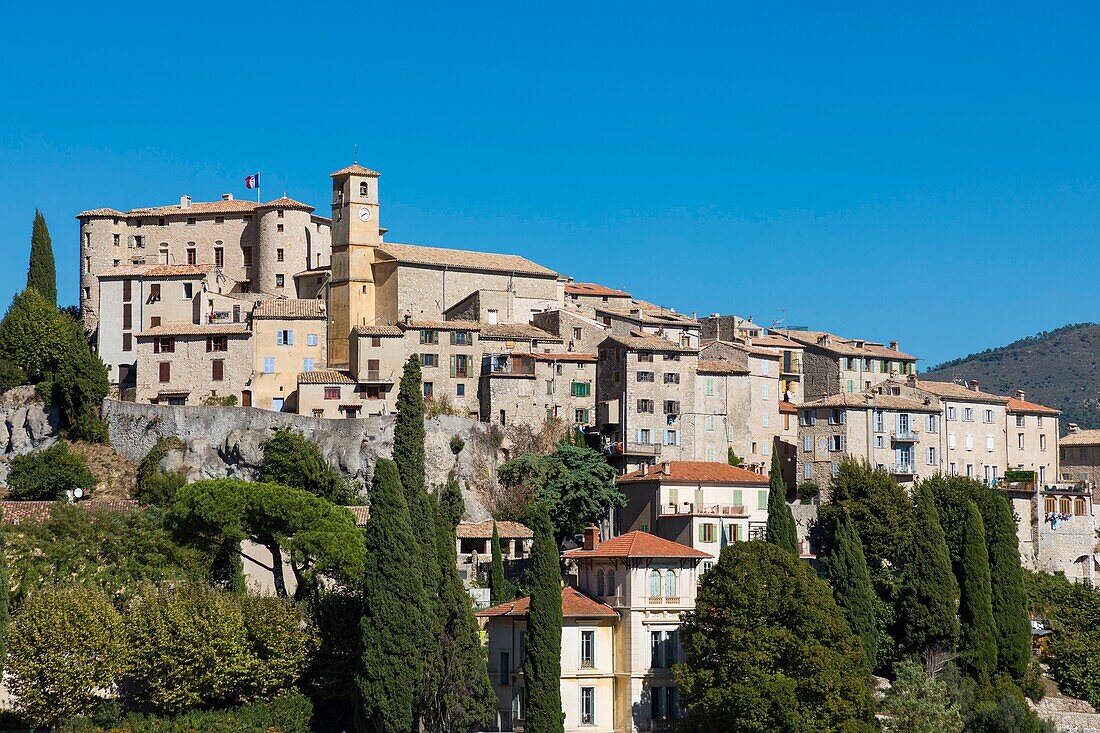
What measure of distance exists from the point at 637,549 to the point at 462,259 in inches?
1494

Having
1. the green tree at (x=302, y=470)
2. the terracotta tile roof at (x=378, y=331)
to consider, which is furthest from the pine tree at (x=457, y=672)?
the terracotta tile roof at (x=378, y=331)

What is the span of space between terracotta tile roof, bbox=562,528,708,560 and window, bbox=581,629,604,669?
132 inches

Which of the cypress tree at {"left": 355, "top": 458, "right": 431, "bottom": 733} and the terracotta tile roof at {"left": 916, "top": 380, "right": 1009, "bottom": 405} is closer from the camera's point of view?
the cypress tree at {"left": 355, "top": 458, "right": 431, "bottom": 733}

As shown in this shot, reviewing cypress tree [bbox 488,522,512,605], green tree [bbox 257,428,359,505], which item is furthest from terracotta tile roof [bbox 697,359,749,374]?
cypress tree [bbox 488,522,512,605]

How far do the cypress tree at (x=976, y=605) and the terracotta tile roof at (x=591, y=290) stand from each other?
111 ft

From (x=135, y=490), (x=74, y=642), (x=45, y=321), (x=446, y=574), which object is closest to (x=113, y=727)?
(x=74, y=642)

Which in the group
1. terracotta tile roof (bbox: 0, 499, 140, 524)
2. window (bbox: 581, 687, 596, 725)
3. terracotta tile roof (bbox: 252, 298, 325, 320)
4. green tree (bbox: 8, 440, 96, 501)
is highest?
terracotta tile roof (bbox: 252, 298, 325, 320)

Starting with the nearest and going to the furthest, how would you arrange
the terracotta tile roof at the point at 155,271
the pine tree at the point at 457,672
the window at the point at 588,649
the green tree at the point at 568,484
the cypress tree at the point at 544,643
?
the pine tree at the point at 457,672 → the cypress tree at the point at 544,643 → the window at the point at 588,649 → the green tree at the point at 568,484 → the terracotta tile roof at the point at 155,271

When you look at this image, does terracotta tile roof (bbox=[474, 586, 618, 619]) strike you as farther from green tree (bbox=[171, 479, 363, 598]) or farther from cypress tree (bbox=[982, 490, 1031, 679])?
cypress tree (bbox=[982, 490, 1031, 679])

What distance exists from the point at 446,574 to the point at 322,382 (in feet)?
100

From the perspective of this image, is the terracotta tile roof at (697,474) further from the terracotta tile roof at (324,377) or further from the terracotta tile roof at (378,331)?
the terracotta tile roof at (324,377)

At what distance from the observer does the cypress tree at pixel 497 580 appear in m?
67.8

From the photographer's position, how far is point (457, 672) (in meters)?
55.9

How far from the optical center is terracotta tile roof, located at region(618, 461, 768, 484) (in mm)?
77750
